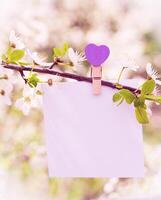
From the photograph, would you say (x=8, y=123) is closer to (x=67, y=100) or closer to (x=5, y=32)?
(x=5, y=32)

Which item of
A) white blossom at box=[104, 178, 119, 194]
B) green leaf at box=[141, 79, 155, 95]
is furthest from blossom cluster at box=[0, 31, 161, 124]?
white blossom at box=[104, 178, 119, 194]

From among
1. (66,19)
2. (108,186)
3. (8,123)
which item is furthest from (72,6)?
(108,186)

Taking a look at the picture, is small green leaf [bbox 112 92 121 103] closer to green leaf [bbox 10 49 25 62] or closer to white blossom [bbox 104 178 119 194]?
green leaf [bbox 10 49 25 62]

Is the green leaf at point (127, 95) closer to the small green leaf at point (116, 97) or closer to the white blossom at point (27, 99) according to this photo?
the small green leaf at point (116, 97)

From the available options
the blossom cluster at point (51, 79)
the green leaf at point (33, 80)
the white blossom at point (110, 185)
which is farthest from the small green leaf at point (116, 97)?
the white blossom at point (110, 185)

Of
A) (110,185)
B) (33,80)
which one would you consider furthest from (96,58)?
(110,185)

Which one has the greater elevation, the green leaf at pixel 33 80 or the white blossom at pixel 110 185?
the green leaf at pixel 33 80

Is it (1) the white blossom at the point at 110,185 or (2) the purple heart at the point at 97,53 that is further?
(1) the white blossom at the point at 110,185
